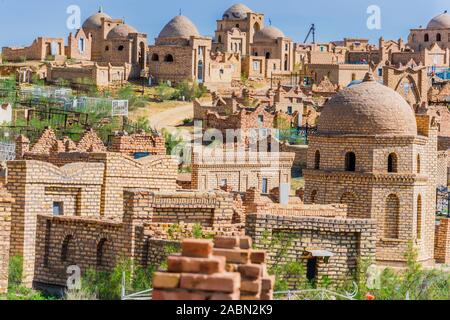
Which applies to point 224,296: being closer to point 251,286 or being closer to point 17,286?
point 251,286

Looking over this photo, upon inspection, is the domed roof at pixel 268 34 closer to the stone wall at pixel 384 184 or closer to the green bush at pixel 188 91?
the green bush at pixel 188 91

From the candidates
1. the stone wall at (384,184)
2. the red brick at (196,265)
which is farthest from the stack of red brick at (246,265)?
the stone wall at (384,184)

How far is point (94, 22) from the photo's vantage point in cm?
7950

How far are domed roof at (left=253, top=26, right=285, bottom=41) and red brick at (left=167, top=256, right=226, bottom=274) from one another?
73.2 m

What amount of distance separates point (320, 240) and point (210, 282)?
7.37 meters

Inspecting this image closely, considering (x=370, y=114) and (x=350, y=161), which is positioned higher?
(x=370, y=114)

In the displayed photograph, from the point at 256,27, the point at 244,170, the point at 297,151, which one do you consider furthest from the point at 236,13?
the point at 244,170

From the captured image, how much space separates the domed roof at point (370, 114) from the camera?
87.1 feet

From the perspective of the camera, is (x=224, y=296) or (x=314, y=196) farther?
(x=314, y=196)

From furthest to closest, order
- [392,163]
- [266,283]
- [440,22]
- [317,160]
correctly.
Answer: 1. [440,22]
2. [317,160]
3. [392,163]
4. [266,283]

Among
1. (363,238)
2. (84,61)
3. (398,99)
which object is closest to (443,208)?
(398,99)

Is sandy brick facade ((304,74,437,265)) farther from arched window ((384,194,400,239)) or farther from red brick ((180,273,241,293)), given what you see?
red brick ((180,273,241,293))

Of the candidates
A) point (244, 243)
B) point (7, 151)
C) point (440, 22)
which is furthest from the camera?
point (440, 22)

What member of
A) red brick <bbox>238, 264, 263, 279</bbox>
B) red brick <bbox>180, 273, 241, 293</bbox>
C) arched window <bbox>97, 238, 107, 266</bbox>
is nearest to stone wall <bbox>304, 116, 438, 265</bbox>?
arched window <bbox>97, 238, 107, 266</bbox>
